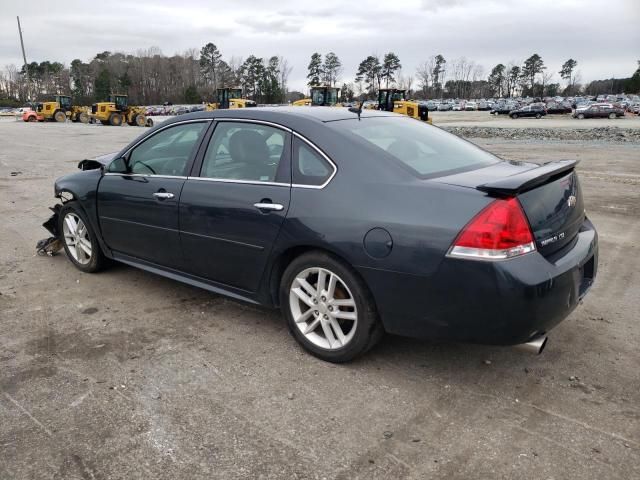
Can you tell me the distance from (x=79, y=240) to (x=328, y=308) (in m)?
3.02

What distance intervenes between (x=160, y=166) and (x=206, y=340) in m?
1.47

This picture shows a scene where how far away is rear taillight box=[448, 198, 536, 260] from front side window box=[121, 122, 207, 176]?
225 cm

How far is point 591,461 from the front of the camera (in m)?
2.46

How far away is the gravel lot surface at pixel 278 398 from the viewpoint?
2492 millimetres

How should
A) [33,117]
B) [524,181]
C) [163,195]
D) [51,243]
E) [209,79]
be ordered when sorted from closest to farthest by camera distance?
[524,181] < [163,195] < [51,243] < [33,117] < [209,79]

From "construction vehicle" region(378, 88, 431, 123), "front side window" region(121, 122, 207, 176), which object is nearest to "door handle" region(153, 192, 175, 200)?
"front side window" region(121, 122, 207, 176)

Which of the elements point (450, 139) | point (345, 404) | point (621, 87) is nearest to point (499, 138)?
point (450, 139)

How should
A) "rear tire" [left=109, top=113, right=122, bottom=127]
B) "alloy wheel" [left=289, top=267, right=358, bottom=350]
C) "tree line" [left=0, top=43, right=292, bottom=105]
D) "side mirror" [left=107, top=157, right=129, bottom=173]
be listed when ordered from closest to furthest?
"alloy wheel" [left=289, top=267, right=358, bottom=350], "side mirror" [left=107, top=157, right=129, bottom=173], "rear tire" [left=109, top=113, right=122, bottom=127], "tree line" [left=0, top=43, right=292, bottom=105]

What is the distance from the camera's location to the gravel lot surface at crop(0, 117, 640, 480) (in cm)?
249

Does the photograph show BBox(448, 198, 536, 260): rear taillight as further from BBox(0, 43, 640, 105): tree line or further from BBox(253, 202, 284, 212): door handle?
BBox(0, 43, 640, 105): tree line

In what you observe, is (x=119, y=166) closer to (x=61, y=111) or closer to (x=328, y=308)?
(x=328, y=308)

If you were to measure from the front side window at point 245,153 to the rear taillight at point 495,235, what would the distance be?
1329mm

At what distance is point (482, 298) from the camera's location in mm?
2738

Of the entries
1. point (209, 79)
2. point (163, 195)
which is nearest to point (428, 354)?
point (163, 195)
